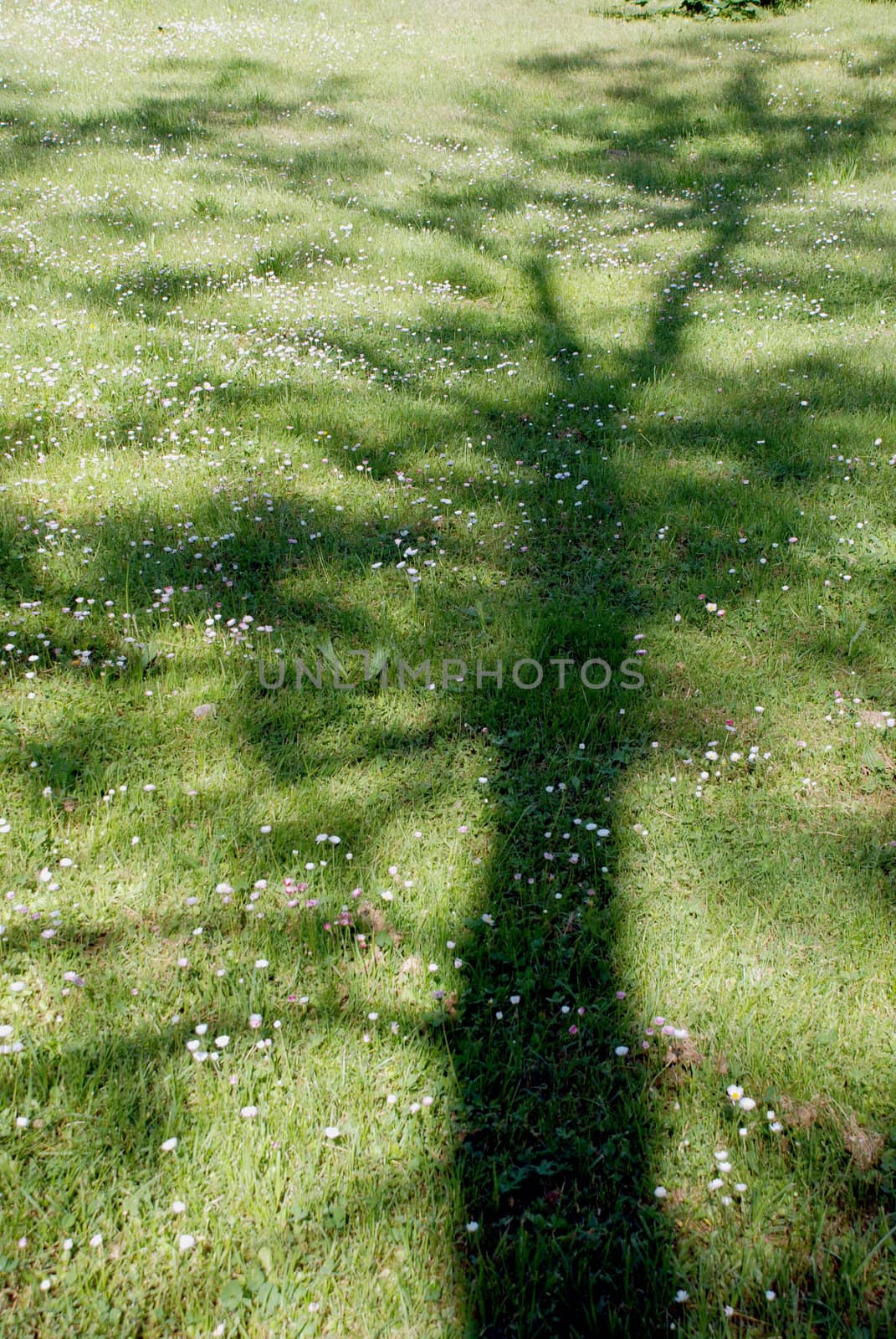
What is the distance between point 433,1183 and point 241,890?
3.78 ft

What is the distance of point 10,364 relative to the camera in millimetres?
6375

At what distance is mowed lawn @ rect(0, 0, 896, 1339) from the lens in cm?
231

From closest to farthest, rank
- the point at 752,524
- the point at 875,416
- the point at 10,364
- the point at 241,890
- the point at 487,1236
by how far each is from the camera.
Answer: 1. the point at 487,1236
2. the point at 241,890
3. the point at 752,524
4. the point at 875,416
5. the point at 10,364

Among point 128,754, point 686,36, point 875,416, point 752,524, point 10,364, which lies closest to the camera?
point 128,754

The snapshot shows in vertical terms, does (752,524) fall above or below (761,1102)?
above

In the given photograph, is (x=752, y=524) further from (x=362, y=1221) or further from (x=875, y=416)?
(x=362, y=1221)

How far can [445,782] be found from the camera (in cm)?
364

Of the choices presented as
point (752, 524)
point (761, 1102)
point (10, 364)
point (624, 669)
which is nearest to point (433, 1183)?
point (761, 1102)

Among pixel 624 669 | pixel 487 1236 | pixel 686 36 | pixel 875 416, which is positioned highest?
pixel 686 36

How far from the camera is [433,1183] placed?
7.88 feet

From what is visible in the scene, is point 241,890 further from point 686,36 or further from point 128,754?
point 686,36

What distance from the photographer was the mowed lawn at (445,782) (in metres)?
2.31

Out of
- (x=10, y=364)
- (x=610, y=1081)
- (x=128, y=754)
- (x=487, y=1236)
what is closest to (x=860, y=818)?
(x=610, y=1081)

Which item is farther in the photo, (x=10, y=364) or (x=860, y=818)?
(x=10, y=364)
